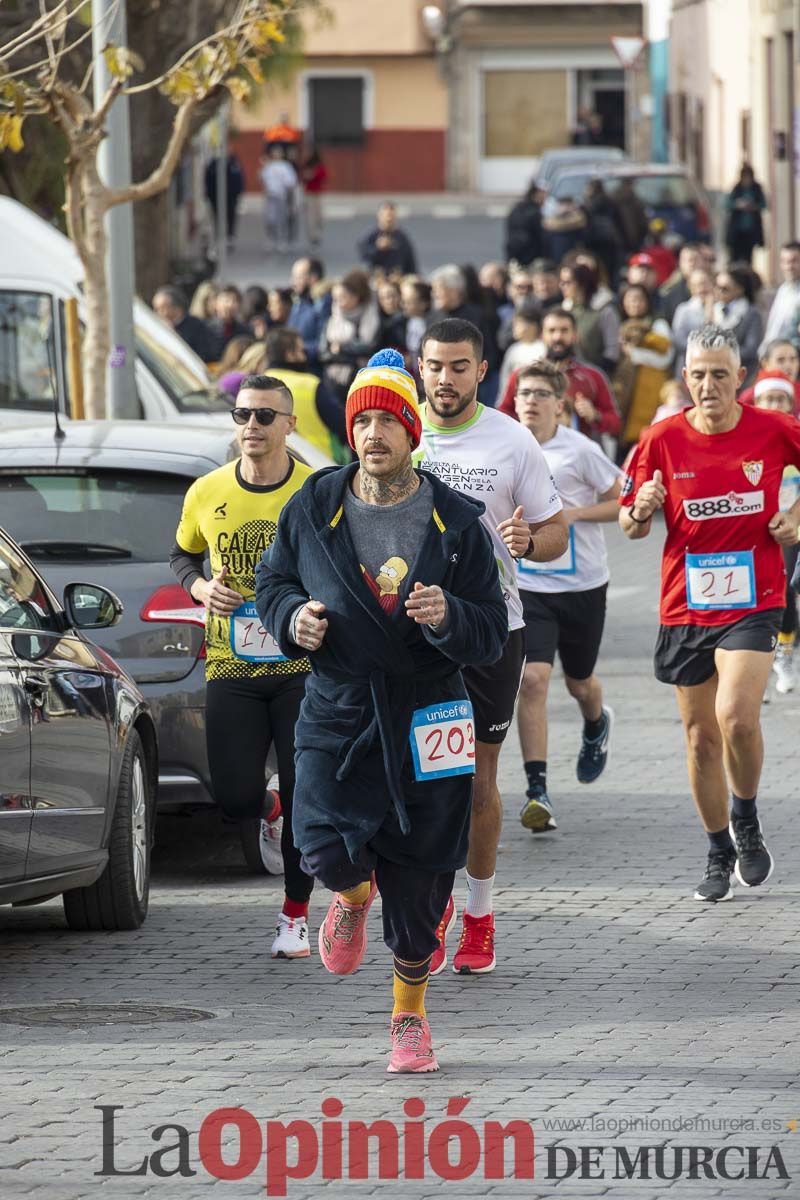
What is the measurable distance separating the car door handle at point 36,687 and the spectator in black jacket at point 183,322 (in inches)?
526

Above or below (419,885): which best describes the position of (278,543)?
above

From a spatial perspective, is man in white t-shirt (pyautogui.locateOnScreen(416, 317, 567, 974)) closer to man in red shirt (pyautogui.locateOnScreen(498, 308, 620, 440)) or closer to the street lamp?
man in red shirt (pyautogui.locateOnScreen(498, 308, 620, 440))

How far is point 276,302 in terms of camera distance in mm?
21422

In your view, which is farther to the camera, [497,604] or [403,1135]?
[497,604]

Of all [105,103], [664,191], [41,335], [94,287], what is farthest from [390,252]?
[105,103]

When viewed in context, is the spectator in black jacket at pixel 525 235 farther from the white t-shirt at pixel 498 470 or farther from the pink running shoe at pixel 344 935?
the pink running shoe at pixel 344 935

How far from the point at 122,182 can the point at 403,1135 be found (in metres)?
10.3

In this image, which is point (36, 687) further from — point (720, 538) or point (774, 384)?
point (774, 384)

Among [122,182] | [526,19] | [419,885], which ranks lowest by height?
[419,885]

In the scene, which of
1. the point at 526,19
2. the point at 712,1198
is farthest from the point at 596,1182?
the point at 526,19

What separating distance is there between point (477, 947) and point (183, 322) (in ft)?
46.0

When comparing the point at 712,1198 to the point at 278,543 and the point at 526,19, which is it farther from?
the point at 526,19

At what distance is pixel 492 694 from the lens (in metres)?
7.94

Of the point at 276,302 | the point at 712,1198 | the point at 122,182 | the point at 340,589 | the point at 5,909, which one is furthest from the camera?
the point at 276,302
